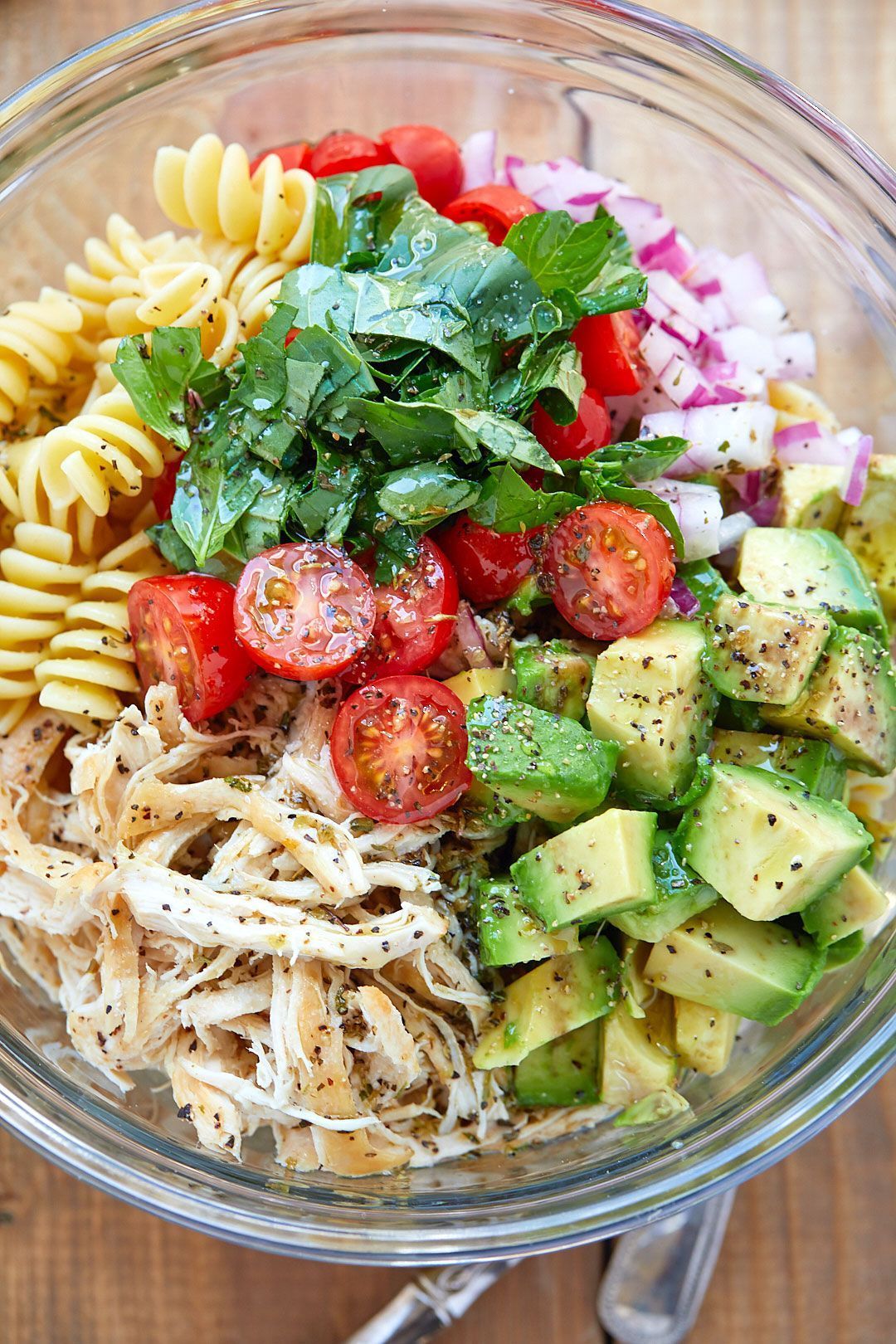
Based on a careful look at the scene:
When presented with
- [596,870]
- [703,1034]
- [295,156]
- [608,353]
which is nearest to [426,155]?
[295,156]

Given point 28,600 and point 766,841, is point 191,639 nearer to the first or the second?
point 28,600

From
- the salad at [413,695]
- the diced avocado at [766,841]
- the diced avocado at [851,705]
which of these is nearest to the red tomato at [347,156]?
the salad at [413,695]

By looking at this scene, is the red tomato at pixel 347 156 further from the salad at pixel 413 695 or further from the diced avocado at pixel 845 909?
the diced avocado at pixel 845 909

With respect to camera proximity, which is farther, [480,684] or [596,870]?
[480,684]

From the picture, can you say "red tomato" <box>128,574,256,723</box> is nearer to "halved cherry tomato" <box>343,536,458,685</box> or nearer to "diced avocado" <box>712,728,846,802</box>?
"halved cherry tomato" <box>343,536,458,685</box>

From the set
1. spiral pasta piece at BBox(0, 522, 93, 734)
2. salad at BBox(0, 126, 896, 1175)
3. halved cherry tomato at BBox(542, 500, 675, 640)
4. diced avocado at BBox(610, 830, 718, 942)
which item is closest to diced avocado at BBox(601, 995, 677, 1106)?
salad at BBox(0, 126, 896, 1175)

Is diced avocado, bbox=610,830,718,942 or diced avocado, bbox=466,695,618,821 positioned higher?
diced avocado, bbox=466,695,618,821
